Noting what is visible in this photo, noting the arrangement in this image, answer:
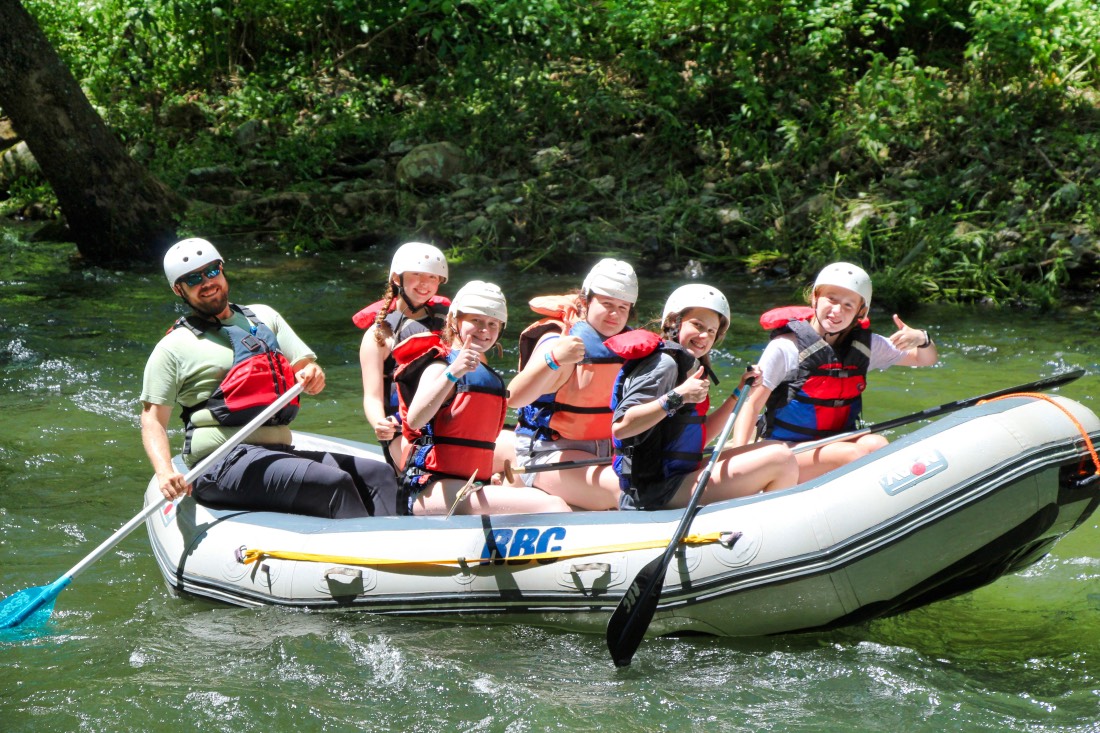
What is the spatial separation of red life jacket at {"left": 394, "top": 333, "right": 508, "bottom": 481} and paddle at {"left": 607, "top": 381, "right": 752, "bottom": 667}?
0.72 meters

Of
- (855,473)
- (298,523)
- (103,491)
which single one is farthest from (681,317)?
(103,491)

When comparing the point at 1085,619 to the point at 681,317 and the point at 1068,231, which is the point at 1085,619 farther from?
the point at 1068,231

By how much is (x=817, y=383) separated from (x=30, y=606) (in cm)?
286

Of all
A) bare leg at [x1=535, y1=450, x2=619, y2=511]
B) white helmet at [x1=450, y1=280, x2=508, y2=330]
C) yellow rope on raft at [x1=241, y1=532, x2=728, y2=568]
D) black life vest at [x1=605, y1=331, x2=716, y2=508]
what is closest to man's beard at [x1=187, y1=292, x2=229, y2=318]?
yellow rope on raft at [x1=241, y1=532, x2=728, y2=568]

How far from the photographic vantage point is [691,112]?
38.0 feet

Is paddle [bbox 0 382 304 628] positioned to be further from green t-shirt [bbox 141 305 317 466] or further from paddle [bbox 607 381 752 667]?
paddle [bbox 607 381 752 667]

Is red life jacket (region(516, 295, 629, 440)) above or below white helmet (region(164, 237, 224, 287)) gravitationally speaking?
below

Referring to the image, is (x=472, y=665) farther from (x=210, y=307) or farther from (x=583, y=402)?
(x=210, y=307)

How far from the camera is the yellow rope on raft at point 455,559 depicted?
12.6 ft

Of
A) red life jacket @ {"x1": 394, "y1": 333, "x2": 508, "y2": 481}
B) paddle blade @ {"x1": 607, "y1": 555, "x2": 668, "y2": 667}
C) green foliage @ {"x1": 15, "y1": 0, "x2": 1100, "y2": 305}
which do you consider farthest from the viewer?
green foliage @ {"x1": 15, "y1": 0, "x2": 1100, "y2": 305}

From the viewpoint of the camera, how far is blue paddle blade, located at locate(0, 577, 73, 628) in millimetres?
4160

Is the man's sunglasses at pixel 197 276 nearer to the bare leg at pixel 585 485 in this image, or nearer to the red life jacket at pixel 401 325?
the red life jacket at pixel 401 325

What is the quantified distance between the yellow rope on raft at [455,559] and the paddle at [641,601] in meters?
0.07

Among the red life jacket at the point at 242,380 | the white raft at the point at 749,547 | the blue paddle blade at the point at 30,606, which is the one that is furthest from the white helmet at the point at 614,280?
the blue paddle blade at the point at 30,606
